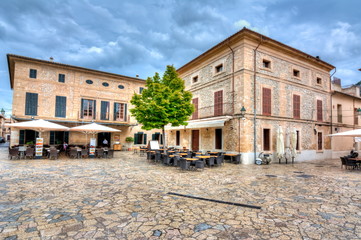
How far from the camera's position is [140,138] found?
23359 mm

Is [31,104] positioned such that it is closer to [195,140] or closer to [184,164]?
[195,140]

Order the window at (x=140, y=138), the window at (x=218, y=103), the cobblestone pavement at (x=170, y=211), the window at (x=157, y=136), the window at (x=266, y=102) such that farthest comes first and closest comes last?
the window at (x=157, y=136) → the window at (x=140, y=138) → the window at (x=218, y=103) → the window at (x=266, y=102) → the cobblestone pavement at (x=170, y=211)

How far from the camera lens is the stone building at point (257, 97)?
12867mm

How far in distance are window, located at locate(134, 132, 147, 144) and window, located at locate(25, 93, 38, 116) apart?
1020cm

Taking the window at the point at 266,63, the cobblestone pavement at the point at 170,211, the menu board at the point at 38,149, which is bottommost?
the cobblestone pavement at the point at 170,211

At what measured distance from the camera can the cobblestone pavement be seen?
3.16 m

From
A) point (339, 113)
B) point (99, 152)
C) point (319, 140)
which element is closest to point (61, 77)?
point (99, 152)

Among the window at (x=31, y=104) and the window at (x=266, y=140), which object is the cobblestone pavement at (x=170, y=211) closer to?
the window at (x=266, y=140)

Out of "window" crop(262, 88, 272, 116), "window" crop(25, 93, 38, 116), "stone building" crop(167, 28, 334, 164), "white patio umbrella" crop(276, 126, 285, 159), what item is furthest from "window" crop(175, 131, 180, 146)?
"window" crop(25, 93, 38, 116)

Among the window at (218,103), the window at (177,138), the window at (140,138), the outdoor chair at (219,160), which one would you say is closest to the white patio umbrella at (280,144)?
the window at (218,103)

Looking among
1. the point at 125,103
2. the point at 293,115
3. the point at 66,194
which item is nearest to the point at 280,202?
the point at 66,194

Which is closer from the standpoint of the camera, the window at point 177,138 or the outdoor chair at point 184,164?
the outdoor chair at point 184,164

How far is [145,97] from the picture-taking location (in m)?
12.1

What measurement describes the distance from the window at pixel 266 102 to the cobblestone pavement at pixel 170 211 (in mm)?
7618
